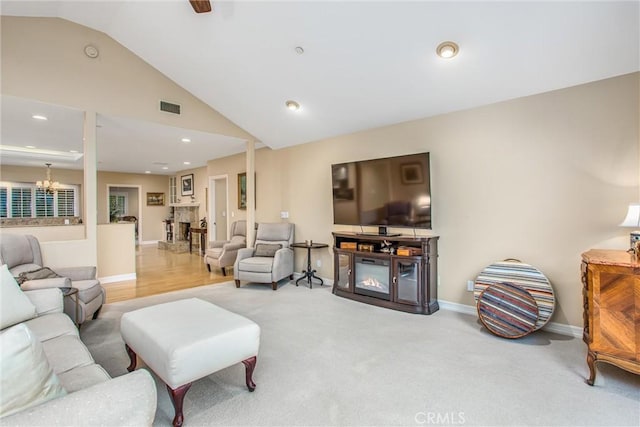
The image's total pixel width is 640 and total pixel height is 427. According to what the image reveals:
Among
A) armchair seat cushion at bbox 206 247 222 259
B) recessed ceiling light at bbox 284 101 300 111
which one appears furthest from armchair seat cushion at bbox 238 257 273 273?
recessed ceiling light at bbox 284 101 300 111

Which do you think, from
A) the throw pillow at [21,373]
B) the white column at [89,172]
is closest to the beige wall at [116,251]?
the white column at [89,172]

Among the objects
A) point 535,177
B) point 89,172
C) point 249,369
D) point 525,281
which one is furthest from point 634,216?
point 89,172

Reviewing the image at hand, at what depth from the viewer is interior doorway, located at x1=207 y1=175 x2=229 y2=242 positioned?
25.3 feet

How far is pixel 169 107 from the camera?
4473mm

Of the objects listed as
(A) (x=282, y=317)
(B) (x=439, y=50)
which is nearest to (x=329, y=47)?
(B) (x=439, y=50)

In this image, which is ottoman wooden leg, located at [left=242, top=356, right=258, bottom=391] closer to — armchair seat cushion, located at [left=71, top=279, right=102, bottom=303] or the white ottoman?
the white ottoman

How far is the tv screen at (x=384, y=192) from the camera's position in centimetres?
360

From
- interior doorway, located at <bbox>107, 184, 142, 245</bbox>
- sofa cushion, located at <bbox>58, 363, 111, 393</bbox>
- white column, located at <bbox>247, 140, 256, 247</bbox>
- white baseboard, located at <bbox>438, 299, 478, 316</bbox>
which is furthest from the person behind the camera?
interior doorway, located at <bbox>107, 184, 142, 245</bbox>

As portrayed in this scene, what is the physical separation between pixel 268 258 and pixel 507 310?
328 cm

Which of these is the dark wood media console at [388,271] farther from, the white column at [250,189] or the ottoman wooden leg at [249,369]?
the ottoman wooden leg at [249,369]

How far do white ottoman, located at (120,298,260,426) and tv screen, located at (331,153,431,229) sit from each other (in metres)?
2.34

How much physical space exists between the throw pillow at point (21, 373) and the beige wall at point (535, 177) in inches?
139

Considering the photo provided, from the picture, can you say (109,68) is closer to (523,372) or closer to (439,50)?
(439,50)

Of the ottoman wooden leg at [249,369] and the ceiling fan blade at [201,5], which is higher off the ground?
the ceiling fan blade at [201,5]
